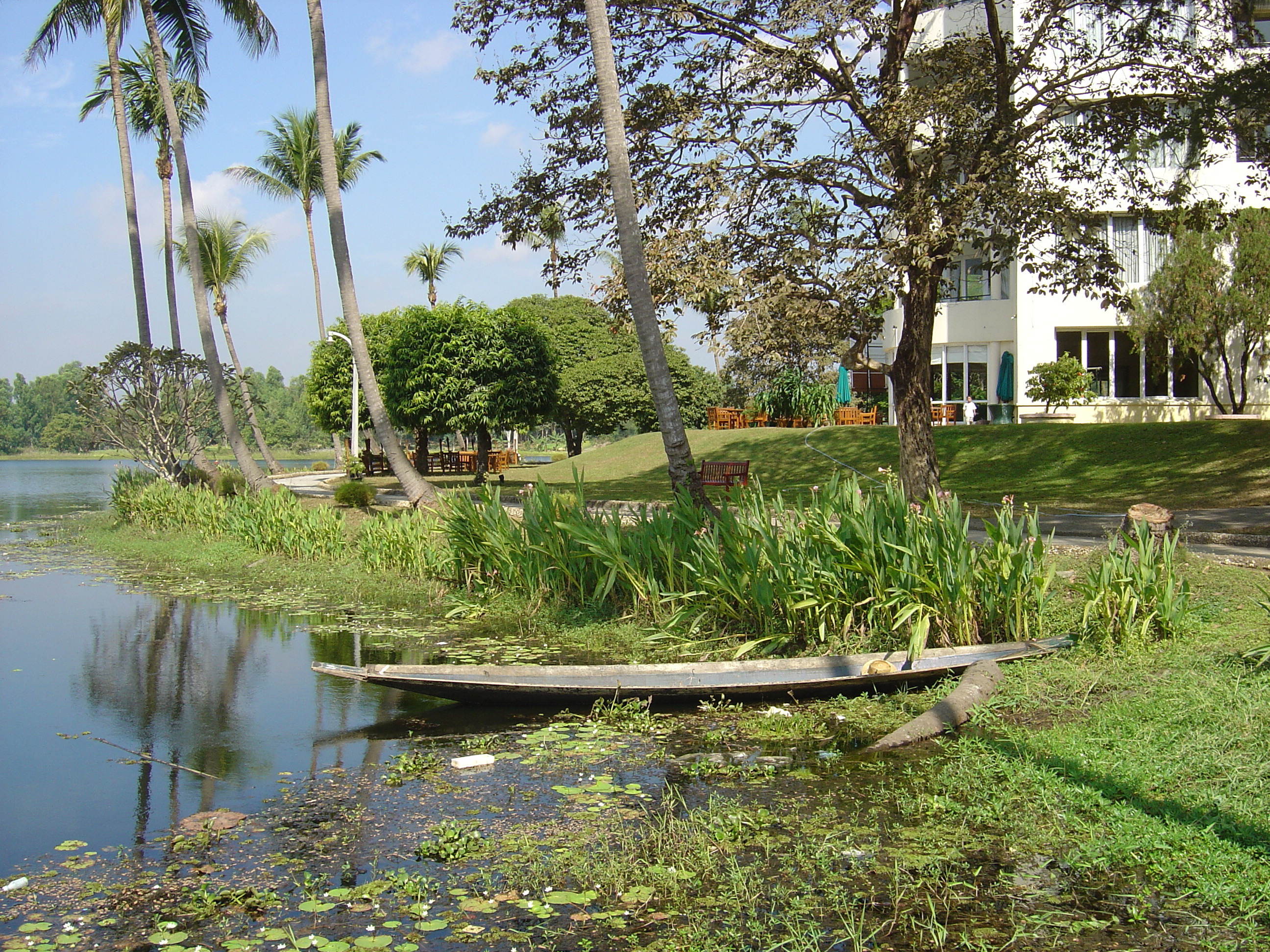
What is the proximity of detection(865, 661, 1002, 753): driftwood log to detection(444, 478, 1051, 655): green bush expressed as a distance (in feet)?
1.57

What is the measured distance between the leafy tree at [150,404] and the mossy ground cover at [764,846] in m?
20.0

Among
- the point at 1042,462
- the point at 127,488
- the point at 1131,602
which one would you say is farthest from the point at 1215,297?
the point at 127,488

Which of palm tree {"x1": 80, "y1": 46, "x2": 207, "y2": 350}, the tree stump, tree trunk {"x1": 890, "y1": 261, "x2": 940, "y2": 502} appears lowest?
the tree stump

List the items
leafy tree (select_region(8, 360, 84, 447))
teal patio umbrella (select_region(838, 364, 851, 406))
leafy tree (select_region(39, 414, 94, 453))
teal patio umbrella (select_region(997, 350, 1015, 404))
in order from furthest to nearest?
leafy tree (select_region(8, 360, 84, 447)), leafy tree (select_region(39, 414, 94, 453)), teal patio umbrella (select_region(838, 364, 851, 406)), teal patio umbrella (select_region(997, 350, 1015, 404))

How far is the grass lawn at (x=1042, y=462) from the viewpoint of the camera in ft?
66.5

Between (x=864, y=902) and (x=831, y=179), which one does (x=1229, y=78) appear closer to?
(x=831, y=179)

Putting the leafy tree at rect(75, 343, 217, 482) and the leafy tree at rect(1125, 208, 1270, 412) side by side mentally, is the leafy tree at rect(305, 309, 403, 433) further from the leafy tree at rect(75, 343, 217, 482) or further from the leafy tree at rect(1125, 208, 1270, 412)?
the leafy tree at rect(1125, 208, 1270, 412)

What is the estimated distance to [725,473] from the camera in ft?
57.2

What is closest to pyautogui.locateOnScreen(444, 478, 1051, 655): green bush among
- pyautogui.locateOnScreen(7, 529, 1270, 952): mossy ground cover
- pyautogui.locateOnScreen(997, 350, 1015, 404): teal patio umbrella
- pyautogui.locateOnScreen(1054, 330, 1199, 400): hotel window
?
pyautogui.locateOnScreen(7, 529, 1270, 952): mossy ground cover

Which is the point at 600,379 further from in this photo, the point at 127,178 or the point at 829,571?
the point at 829,571

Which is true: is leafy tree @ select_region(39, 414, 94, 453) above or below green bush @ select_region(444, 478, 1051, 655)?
above

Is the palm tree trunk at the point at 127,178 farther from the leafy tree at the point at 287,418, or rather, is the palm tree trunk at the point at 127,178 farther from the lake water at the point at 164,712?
the leafy tree at the point at 287,418

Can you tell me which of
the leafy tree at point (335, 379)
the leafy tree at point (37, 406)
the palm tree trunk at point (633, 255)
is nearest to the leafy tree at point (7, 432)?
the leafy tree at point (37, 406)

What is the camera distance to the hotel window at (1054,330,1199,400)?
29.9m
